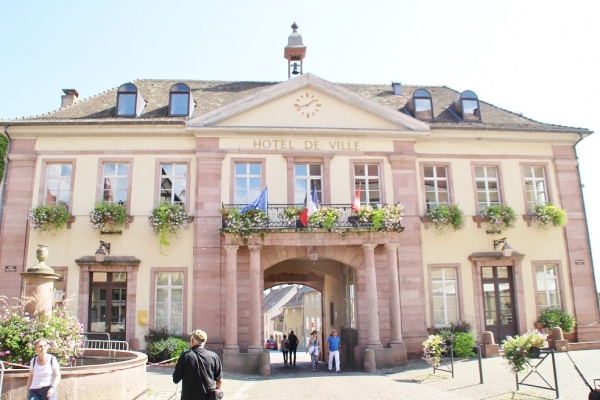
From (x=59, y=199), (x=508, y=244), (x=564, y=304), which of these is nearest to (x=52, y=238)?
(x=59, y=199)

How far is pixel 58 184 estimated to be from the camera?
756 inches

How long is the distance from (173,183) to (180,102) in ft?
10.5

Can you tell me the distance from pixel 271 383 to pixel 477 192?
34.4 feet

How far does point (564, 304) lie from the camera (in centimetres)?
1955

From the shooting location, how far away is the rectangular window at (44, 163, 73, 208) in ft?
62.4

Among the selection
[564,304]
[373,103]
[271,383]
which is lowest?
[271,383]

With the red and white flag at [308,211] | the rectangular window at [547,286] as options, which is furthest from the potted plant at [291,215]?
the rectangular window at [547,286]

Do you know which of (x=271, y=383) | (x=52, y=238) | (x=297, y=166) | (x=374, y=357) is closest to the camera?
(x=271, y=383)

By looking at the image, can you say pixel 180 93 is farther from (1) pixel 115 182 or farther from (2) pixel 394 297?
(2) pixel 394 297

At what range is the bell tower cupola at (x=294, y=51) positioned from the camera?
24845 mm


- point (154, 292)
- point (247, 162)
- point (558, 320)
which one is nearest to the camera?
point (154, 292)

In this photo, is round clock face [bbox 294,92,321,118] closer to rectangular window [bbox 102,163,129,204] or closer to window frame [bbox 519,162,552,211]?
rectangular window [bbox 102,163,129,204]

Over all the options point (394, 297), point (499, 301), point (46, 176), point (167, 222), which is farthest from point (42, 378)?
point (499, 301)

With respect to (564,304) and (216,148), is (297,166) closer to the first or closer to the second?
(216,148)
